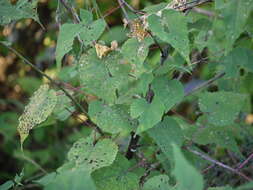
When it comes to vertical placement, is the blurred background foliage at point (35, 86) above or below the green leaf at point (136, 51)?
below

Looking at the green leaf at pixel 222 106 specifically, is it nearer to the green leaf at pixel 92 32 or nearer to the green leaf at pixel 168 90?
the green leaf at pixel 168 90

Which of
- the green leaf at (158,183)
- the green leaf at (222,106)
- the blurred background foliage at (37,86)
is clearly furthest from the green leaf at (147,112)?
the blurred background foliage at (37,86)

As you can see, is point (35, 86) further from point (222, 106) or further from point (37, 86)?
point (222, 106)

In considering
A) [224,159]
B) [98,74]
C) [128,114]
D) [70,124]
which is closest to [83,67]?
[98,74]

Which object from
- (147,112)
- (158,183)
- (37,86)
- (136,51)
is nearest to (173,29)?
(136,51)

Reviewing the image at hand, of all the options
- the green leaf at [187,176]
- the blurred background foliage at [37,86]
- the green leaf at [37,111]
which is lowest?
the blurred background foliage at [37,86]

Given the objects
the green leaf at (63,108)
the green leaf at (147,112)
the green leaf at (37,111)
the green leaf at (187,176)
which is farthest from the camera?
the green leaf at (63,108)

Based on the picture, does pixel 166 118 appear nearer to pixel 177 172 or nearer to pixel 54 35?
pixel 177 172
